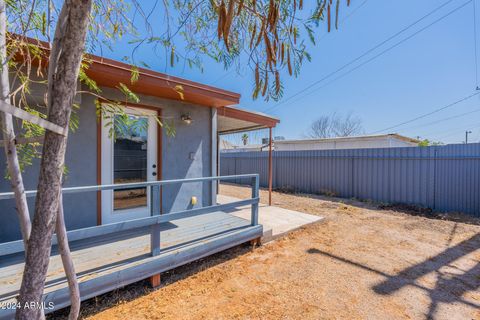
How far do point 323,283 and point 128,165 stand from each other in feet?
11.3

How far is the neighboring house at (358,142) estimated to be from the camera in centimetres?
1270

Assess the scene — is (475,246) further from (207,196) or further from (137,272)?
(137,272)

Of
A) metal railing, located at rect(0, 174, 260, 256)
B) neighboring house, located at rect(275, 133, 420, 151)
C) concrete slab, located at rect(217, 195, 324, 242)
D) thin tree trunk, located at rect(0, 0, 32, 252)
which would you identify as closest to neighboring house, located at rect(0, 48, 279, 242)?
metal railing, located at rect(0, 174, 260, 256)

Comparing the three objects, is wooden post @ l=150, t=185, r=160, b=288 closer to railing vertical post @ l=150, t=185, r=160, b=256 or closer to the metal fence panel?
railing vertical post @ l=150, t=185, r=160, b=256

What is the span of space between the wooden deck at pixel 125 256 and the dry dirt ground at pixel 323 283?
10.2 inches

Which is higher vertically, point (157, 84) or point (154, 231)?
point (157, 84)

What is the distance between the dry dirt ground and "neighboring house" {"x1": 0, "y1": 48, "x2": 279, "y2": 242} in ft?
4.94

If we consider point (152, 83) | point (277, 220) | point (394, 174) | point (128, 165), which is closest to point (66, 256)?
point (152, 83)

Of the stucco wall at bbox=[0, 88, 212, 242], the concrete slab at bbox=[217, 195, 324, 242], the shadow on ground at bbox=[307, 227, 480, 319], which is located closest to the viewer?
the shadow on ground at bbox=[307, 227, 480, 319]

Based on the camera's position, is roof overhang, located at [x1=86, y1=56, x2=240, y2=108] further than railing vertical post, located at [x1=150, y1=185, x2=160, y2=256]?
Yes

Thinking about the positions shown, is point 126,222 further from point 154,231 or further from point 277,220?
point 277,220

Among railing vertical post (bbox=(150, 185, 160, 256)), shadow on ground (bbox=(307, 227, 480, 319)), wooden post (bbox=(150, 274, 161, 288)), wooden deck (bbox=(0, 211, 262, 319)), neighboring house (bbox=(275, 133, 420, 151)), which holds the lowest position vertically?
shadow on ground (bbox=(307, 227, 480, 319))

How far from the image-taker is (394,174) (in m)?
7.14

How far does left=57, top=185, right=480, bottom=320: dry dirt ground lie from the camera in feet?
7.19
